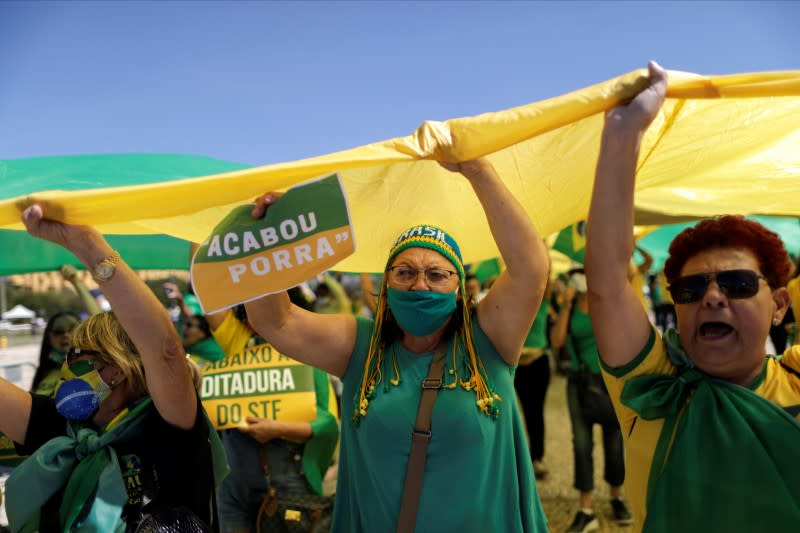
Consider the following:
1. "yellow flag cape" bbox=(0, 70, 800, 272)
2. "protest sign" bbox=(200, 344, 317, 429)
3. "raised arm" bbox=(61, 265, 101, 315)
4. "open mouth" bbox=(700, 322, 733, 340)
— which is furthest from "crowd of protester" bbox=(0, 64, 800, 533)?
"raised arm" bbox=(61, 265, 101, 315)

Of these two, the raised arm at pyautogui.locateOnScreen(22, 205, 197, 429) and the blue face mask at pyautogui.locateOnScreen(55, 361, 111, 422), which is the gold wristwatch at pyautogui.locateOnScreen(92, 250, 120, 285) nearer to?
the raised arm at pyautogui.locateOnScreen(22, 205, 197, 429)

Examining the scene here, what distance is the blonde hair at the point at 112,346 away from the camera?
7.09ft

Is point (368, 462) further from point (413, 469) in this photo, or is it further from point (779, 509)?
point (779, 509)

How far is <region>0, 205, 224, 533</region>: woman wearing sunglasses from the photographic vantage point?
195 centimetres

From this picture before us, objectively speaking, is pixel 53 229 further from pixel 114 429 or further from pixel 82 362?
pixel 114 429

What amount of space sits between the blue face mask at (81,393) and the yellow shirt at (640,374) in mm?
1701

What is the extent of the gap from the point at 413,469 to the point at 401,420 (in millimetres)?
157

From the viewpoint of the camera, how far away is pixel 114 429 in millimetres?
2076

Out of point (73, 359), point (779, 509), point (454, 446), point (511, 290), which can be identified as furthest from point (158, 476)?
point (779, 509)

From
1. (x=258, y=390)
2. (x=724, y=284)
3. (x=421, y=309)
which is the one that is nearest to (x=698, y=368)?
(x=724, y=284)

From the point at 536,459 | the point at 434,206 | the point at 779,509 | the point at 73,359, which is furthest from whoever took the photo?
the point at 536,459

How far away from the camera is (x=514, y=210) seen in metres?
1.87

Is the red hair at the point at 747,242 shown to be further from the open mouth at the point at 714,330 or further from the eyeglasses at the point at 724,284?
the open mouth at the point at 714,330

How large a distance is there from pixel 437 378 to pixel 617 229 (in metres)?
0.80
